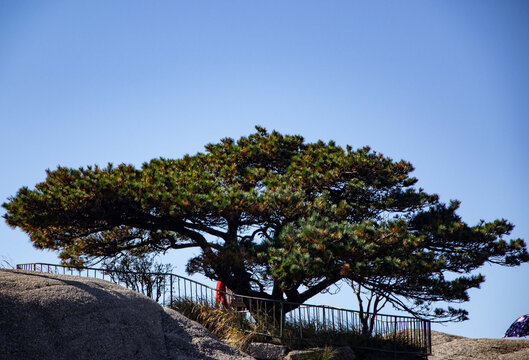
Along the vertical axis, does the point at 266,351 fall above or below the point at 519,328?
below

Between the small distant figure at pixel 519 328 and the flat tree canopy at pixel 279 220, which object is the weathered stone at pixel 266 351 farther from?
the small distant figure at pixel 519 328

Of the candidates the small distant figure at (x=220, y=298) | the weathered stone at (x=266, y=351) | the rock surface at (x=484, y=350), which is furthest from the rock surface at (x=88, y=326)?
the rock surface at (x=484, y=350)

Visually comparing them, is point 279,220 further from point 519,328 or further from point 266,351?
point 519,328

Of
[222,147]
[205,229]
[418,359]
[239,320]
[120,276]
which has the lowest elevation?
[418,359]

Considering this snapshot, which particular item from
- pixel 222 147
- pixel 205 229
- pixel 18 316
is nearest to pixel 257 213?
pixel 205 229

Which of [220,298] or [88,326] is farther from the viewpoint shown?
[220,298]

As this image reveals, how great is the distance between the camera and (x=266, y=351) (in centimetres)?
1388

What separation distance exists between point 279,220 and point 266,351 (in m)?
4.12

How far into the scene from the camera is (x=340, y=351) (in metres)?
14.1

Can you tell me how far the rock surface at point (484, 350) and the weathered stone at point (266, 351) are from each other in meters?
5.51

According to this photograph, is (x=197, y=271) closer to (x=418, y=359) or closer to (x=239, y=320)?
(x=239, y=320)

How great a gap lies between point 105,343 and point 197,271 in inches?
254

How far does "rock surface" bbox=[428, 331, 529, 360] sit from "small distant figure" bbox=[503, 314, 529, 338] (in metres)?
0.27

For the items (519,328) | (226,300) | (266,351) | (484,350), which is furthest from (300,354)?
(519,328)
